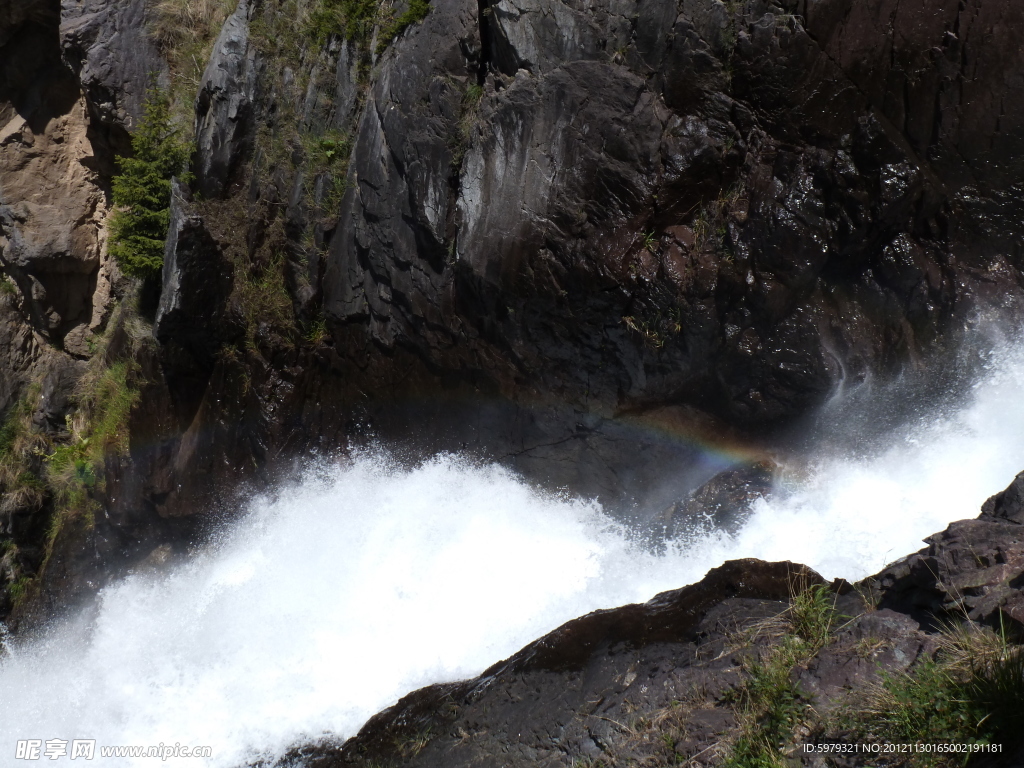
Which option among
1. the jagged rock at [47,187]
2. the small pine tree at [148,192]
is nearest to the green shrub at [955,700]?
the small pine tree at [148,192]

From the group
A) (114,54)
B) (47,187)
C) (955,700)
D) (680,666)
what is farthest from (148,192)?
(955,700)

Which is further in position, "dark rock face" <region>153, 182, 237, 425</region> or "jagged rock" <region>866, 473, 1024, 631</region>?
"dark rock face" <region>153, 182, 237, 425</region>

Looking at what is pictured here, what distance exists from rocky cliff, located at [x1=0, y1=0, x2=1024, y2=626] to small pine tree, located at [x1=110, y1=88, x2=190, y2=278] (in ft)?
1.25

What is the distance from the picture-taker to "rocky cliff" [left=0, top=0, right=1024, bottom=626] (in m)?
5.06

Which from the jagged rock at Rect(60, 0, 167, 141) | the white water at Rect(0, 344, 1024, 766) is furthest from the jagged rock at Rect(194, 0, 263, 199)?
the white water at Rect(0, 344, 1024, 766)

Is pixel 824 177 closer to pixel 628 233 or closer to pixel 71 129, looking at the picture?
pixel 628 233

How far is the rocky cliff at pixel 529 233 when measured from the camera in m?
5.06

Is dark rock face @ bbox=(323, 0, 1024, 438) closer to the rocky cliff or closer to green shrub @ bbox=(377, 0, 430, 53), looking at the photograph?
the rocky cliff

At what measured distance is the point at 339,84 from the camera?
741 cm

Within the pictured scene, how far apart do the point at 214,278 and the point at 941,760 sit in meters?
7.63

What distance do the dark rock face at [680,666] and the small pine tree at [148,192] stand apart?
6154 millimetres

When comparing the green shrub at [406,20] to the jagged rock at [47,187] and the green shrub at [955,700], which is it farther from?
the green shrub at [955,700]

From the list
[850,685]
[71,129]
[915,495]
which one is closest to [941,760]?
[850,685]

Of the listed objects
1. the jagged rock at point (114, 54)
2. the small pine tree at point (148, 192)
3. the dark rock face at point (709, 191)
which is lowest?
the dark rock face at point (709, 191)
